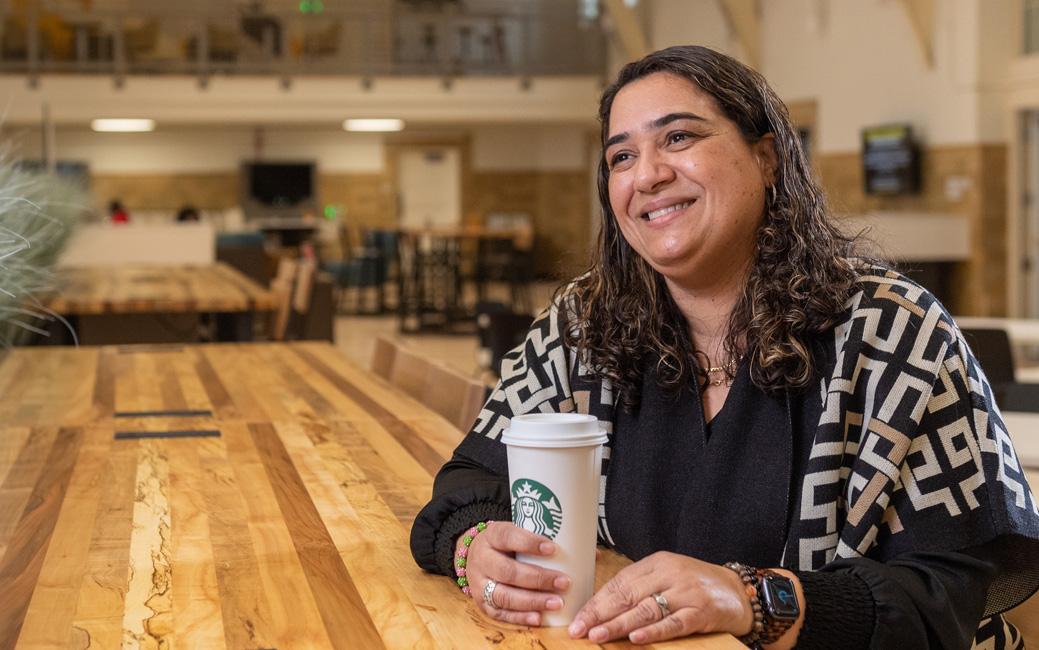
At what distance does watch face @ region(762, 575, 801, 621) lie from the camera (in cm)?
111

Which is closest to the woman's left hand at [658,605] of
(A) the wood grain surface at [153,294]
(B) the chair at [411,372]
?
(B) the chair at [411,372]

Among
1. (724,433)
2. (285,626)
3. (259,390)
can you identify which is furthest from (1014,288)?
(285,626)

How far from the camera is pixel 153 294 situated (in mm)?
5270

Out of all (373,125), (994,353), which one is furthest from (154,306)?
(373,125)

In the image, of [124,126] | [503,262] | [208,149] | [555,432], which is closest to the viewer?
[555,432]

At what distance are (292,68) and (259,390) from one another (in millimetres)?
12199

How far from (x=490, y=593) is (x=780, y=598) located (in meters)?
0.31

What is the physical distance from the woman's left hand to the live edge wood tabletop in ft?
0.06

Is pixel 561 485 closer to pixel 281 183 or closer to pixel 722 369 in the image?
pixel 722 369

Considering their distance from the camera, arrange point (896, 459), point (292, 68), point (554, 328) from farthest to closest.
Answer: point (292, 68), point (554, 328), point (896, 459)

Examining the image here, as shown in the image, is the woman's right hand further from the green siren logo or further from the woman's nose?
the woman's nose

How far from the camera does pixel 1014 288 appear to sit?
8.74 metres

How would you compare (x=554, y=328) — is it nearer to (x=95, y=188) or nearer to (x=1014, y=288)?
(x=1014, y=288)

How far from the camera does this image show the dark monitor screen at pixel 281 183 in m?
18.6
